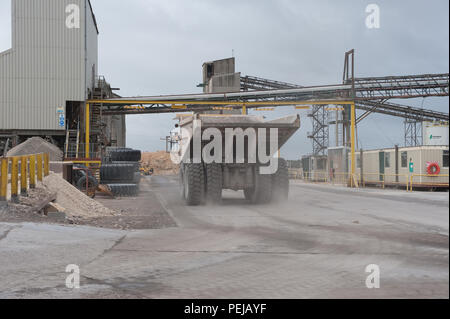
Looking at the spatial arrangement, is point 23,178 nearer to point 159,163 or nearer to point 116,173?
point 116,173

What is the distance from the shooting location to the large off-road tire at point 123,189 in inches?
790

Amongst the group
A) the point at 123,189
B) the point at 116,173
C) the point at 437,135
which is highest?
the point at 437,135

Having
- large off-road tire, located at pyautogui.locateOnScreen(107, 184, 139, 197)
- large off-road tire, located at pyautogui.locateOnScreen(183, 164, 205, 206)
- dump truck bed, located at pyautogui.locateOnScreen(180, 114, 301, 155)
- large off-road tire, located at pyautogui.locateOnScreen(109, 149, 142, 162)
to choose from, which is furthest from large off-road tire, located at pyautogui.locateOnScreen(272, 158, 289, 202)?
large off-road tire, located at pyautogui.locateOnScreen(109, 149, 142, 162)

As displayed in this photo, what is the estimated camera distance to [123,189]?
66.5 feet

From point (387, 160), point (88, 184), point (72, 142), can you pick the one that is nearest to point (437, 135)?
point (387, 160)

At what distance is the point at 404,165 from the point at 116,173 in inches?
680

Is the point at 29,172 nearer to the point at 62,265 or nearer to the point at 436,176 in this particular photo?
the point at 62,265

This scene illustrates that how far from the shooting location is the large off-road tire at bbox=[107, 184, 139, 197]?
20.1 meters

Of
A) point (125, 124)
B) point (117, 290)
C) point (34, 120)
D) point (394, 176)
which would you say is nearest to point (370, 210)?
point (117, 290)

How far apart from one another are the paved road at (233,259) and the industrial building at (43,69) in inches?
876

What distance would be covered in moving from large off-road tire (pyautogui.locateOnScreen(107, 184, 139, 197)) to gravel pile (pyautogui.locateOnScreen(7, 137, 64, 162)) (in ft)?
29.9

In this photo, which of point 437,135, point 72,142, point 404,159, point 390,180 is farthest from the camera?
point 437,135

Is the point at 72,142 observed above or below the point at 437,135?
below

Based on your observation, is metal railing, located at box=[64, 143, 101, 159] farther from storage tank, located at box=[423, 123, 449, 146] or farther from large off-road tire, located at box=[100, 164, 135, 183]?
storage tank, located at box=[423, 123, 449, 146]
